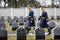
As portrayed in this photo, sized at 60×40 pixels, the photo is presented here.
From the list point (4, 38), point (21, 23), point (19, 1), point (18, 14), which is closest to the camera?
point (4, 38)

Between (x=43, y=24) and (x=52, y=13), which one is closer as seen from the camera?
(x=43, y=24)

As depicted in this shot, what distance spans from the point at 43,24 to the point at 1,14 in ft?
95.2

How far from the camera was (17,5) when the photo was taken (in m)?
63.5

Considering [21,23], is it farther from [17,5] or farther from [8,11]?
[17,5]

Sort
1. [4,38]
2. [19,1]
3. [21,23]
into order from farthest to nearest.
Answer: [19,1] → [21,23] → [4,38]

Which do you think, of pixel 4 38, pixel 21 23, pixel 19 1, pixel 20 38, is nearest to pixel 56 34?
pixel 20 38

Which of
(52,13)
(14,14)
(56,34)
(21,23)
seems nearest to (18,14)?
(14,14)

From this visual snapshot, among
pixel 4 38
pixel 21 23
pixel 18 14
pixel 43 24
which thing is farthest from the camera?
pixel 18 14

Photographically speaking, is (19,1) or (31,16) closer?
(31,16)

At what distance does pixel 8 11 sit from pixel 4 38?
32585 millimetres

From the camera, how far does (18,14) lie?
4634 centimetres

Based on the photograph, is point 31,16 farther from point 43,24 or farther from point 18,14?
point 18,14

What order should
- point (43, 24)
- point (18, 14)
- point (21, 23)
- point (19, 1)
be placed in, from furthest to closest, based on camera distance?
1. point (19, 1)
2. point (18, 14)
3. point (21, 23)
4. point (43, 24)

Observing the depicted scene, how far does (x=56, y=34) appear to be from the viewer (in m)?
15.3
